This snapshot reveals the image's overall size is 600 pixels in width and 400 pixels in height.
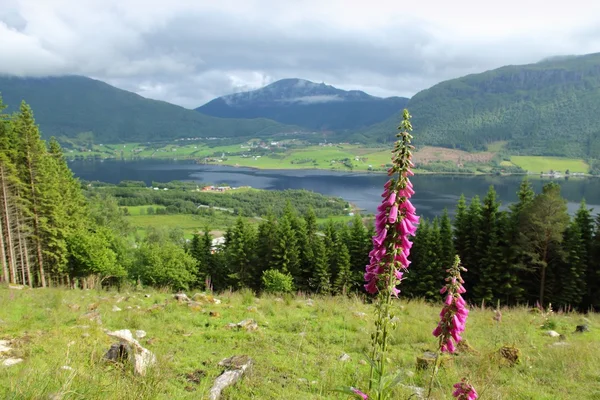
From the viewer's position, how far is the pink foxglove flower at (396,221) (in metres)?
3.83

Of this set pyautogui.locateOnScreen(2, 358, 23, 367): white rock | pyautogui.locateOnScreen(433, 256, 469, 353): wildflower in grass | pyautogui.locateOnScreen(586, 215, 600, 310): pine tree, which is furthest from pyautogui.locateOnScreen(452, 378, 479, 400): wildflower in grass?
pyautogui.locateOnScreen(586, 215, 600, 310): pine tree

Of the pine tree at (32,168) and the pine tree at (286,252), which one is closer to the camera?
the pine tree at (32,168)

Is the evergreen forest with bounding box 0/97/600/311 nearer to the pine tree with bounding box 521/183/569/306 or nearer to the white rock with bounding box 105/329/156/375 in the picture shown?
the pine tree with bounding box 521/183/569/306

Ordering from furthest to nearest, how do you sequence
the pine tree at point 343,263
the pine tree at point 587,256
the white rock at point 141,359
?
the pine tree at point 343,263 → the pine tree at point 587,256 → the white rock at point 141,359

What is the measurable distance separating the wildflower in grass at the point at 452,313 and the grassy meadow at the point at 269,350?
581 mm

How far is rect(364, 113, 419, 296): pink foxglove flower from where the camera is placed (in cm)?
383

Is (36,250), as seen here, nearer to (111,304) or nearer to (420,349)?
(111,304)

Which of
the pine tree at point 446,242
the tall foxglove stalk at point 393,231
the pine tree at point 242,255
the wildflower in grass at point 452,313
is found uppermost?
the tall foxglove stalk at point 393,231

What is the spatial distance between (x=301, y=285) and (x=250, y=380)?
30121 mm

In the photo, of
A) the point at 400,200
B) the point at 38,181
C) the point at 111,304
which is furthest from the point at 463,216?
the point at 38,181

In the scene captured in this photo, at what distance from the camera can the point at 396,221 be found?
388cm

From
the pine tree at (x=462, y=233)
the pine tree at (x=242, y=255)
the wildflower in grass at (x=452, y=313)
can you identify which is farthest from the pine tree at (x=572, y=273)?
the wildflower in grass at (x=452, y=313)

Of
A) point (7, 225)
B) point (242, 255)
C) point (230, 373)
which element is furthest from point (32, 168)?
point (230, 373)

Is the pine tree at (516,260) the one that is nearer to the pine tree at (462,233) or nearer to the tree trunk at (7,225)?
the pine tree at (462,233)
